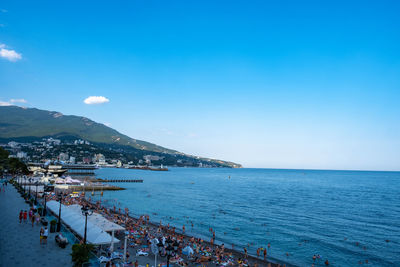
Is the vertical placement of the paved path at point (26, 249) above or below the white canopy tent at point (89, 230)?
below

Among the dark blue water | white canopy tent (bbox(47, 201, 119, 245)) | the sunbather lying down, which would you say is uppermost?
white canopy tent (bbox(47, 201, 119, 245))

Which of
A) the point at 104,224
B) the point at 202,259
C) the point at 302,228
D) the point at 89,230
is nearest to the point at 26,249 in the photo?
the point at 89,230

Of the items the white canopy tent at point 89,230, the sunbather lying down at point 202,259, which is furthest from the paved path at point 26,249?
the sunbather lying down at point 202,259

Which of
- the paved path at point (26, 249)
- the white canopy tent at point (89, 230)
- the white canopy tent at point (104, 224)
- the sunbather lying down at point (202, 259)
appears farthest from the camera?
the sunbather lying down at point (202, 259)

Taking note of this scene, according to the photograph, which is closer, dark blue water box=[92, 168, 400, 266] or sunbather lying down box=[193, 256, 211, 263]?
sunbather lying down box=[193, 256, 211, 263]

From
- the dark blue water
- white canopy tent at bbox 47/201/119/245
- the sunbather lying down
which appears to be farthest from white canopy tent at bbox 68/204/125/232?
the dark blue water

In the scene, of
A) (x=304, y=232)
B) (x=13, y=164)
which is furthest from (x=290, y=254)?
(x=13, y=164)

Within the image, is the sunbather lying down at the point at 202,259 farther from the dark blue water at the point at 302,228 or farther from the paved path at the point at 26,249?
the paved path at the point at 26,249

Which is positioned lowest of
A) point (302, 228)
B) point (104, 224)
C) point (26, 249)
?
point (302, 228)

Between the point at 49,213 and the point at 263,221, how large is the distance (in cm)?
2994

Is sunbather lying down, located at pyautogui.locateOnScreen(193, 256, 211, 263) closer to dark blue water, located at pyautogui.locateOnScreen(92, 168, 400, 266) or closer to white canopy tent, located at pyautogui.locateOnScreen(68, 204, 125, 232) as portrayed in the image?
white canopy tent, located at pyautogui.locateOnScreen(68, 204, 125, 232)

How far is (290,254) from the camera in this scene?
25.3 meters

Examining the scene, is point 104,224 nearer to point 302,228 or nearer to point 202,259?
point 202,259

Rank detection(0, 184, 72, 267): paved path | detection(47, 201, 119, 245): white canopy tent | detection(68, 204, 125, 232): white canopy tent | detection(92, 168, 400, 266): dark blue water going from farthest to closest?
detection(92, 168, 400, 266): dark blue water, detection(68, 204, 125, 232): white canopy tent, detection(47, 201, 119, 245): white canopy tent, detection(0, 184, 72, 267): paved path
